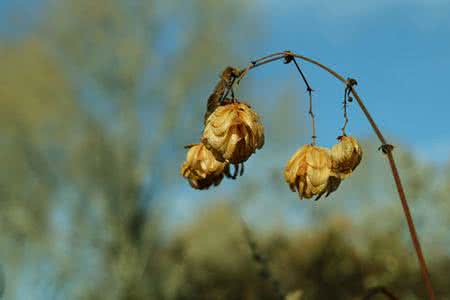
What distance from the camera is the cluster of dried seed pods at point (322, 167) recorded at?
82cm

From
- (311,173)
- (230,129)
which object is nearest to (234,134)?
(230,129)

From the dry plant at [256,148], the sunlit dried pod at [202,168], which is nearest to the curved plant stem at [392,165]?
the dry plant at [256,148]

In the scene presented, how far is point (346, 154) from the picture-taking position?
828 millimetres

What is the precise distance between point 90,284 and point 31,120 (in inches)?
97.0

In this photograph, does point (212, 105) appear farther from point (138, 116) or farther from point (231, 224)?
point (138, 116)

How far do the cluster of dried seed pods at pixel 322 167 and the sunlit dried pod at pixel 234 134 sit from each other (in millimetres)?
80

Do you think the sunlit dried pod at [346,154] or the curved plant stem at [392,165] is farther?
the sunlit dried pod at [346,154]

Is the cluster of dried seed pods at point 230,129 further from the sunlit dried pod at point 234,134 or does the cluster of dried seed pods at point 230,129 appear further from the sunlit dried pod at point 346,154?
the sunlit dried pod at point 346,154

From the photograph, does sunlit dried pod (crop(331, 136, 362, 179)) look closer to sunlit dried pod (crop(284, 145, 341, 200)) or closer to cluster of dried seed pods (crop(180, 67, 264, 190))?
sunlit dried pod (crop(284, 145, 341, 200))

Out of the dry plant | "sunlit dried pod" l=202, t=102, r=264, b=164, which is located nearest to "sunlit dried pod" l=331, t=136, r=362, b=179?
the dry plant

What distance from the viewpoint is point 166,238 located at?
24.8ft

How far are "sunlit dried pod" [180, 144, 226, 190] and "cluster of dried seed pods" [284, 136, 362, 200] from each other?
0.11m

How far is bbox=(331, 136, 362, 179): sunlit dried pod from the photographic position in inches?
32.5

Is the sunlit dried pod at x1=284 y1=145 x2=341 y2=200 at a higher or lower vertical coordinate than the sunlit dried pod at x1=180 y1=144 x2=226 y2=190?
lower
